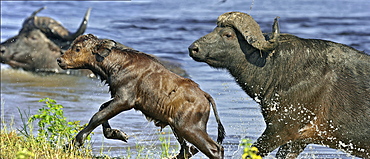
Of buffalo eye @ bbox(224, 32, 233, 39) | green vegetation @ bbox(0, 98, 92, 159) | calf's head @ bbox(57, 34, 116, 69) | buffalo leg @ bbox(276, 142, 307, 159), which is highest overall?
buffalo eye @ bbox(224, 32, 233, 39)

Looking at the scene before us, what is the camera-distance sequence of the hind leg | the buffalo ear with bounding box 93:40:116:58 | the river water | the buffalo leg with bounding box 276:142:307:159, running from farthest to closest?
the river water, the buffalo leg with bounding box 276:142:307:159, the buffalo ear with bounding box 93:40:116:58, the hind leg

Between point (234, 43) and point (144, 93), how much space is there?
110 cm

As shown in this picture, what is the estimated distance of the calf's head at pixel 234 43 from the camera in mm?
6664

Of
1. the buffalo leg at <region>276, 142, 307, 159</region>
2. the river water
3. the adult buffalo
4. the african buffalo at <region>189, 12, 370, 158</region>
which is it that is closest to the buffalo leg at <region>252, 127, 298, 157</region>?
the african buffalo at <region>189, 12, 370, 158</region>

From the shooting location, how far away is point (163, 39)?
64.1ft

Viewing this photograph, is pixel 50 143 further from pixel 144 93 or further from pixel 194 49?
pixel 194 49

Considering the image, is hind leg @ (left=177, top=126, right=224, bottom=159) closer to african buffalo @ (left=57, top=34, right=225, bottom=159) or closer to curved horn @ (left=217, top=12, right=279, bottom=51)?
african buffalo @ (left=57, top=34, right=225, bottom=159)

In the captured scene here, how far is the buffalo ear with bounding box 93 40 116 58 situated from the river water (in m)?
1.29

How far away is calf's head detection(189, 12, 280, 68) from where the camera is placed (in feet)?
21.9

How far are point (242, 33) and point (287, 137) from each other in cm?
116

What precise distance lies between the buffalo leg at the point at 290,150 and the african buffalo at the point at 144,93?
1050mm

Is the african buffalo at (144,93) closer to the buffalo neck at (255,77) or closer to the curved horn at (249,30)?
the buffalo neck at (255,77)

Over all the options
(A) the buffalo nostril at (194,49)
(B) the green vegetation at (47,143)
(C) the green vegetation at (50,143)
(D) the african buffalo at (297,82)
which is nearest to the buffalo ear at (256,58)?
(D) the african buffalo at (297,82)

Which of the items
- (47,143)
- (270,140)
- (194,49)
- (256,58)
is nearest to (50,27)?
(47,143)
